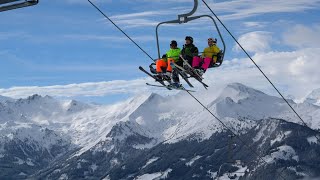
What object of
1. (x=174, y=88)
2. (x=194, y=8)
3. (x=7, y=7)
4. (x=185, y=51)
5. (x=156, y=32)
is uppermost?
(x=7, y=7)

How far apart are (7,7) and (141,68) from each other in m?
14.9

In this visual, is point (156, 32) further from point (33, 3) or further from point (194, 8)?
point (33, 3)

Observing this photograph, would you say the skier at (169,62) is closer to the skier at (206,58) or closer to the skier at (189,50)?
the skier at (189,50)

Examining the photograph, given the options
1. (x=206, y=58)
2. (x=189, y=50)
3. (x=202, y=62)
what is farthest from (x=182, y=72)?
(x=206, y=58)

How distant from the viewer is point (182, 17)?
20.8 meters

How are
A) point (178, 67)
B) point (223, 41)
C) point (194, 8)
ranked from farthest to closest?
point (178, 67) < point (223, 41) < point (194, 8)

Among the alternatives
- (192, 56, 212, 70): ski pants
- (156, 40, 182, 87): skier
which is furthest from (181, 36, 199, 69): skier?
(156, 40, 182, 87): skier

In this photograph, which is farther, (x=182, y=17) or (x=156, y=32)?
(x=156, y=32)

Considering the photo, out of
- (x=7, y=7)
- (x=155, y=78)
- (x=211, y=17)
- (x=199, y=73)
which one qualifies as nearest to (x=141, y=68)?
(x=155, y=78)

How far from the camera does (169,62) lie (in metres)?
29.0

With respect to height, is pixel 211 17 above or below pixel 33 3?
below

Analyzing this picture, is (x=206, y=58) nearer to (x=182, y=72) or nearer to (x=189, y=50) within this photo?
(x=189, y=50)

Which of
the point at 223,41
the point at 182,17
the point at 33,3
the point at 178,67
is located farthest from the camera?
A: the point at 178,67

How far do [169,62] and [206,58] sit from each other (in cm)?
207
